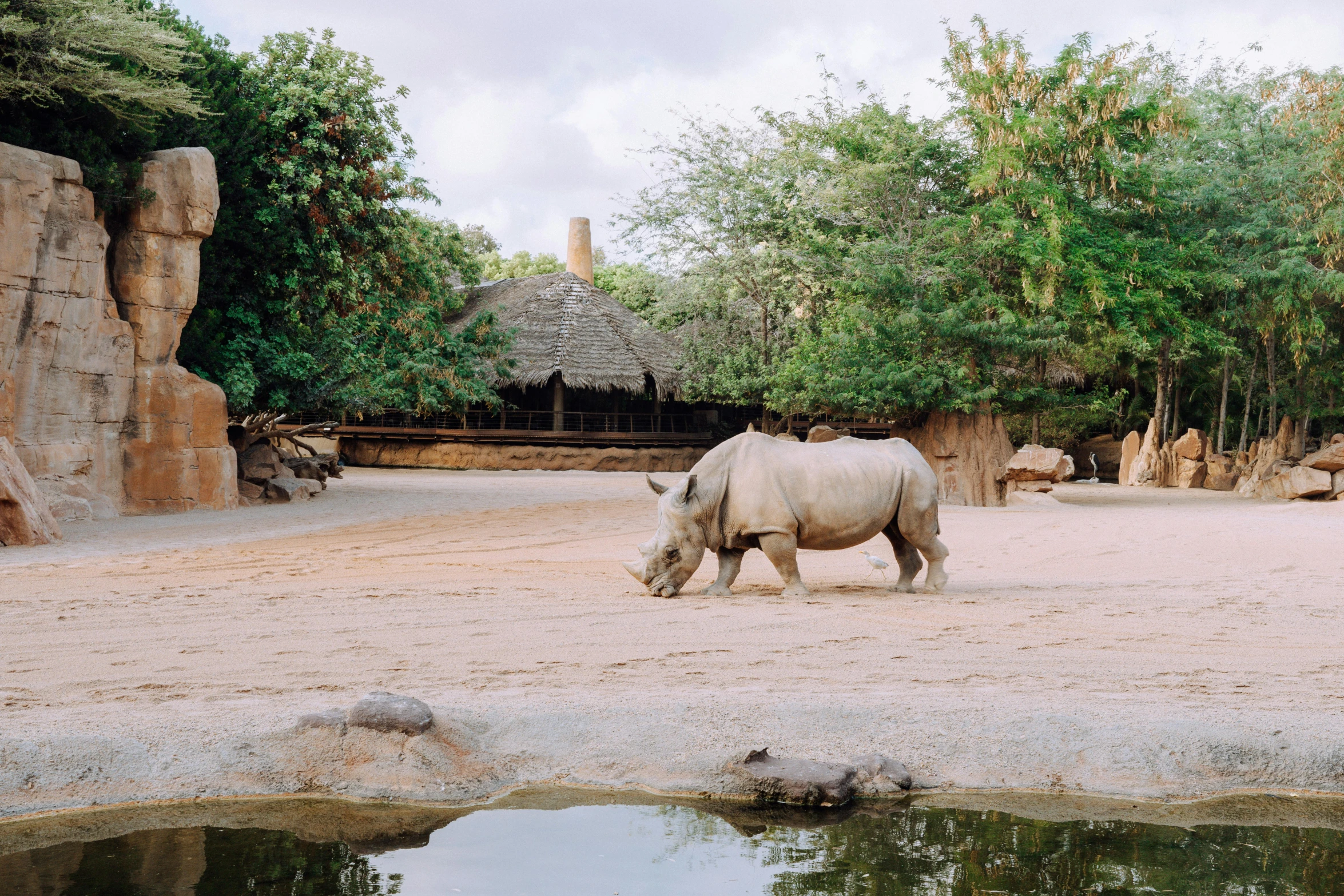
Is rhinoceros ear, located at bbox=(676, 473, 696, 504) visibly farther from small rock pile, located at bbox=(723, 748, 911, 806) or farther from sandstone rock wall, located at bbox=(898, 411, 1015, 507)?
sandstone rock wall, located at bbox=(898, 411, 1015, 507)

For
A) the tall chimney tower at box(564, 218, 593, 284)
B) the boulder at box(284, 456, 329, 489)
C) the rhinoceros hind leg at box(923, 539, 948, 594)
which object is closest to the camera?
the rhinoceros hind leg at box(923, 539, 948, 594)

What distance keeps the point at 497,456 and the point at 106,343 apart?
16.6 metres

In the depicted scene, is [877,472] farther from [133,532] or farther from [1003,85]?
[1003,85]

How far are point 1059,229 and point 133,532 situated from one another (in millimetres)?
14693

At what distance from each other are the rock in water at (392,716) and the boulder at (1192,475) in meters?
25.0

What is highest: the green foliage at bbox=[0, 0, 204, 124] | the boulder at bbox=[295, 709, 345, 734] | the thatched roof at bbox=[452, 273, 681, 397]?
the green foliage at bbox=[0, 0, 204, 124]

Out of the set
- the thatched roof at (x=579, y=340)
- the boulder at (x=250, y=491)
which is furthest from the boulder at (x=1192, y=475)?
the boulder at (x=250, y=491)

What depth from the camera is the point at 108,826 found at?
143 inches

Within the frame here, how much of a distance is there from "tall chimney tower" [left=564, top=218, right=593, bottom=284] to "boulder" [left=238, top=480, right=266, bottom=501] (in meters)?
25.6

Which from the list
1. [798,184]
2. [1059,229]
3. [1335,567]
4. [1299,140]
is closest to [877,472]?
[1335,567]

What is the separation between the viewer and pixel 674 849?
3598mm

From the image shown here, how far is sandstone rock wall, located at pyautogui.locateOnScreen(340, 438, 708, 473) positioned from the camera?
3014 cm

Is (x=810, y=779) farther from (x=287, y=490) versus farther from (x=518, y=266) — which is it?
(x=518, y=266)

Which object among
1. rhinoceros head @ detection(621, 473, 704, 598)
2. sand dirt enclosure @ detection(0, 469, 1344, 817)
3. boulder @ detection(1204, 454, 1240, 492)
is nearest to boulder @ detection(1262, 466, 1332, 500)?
boulder @ detection(1204, 454, 1240, 492)
